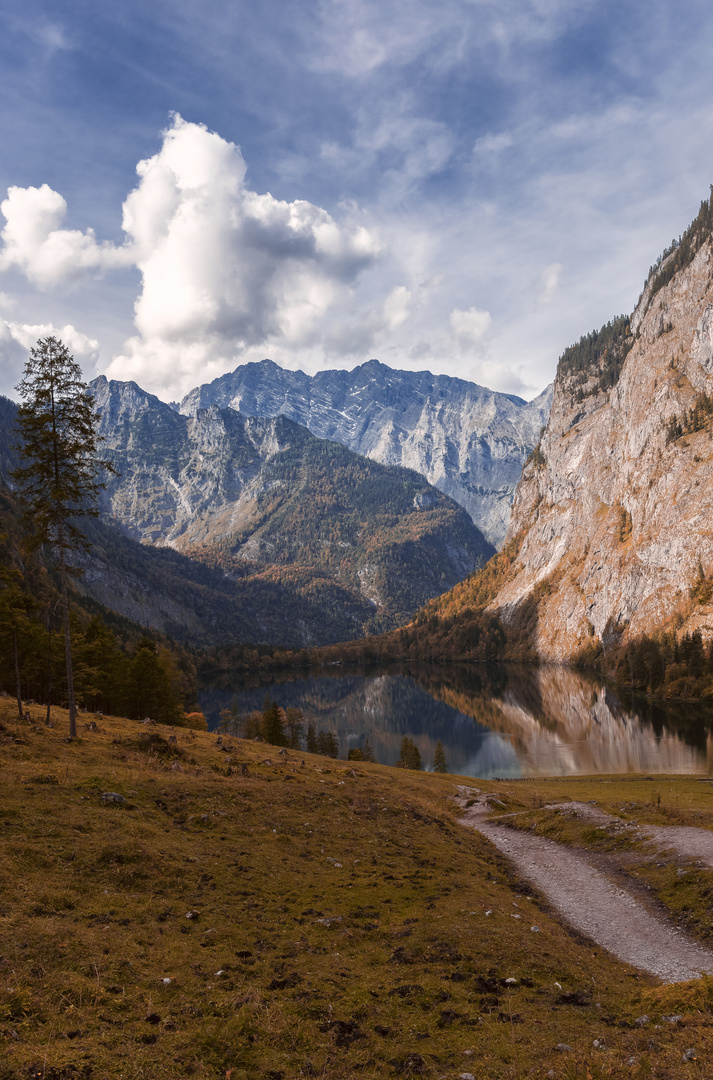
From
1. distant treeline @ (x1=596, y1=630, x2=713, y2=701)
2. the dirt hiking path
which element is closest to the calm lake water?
distant treeline @ (x1=596, y1=630, x2=713, y2=701)

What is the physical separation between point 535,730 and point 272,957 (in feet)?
430

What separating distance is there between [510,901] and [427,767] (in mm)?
88836

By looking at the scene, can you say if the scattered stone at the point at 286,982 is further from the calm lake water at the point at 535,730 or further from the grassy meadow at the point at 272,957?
the calm lake water at the point at 535,730

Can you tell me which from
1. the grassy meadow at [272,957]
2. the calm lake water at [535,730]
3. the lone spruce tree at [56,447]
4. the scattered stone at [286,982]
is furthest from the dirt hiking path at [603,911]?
the calm lake water at [535,730]

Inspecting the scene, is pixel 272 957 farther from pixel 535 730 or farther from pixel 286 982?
pixel 535 730

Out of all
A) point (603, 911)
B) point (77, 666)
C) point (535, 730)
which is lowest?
point (535, 730)

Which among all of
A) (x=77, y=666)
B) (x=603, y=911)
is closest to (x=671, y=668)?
(x=603, y=911)

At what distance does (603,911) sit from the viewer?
2288 centimetres

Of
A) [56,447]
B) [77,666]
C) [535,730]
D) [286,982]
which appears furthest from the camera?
[535,730]

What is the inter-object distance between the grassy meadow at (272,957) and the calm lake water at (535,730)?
266 feet

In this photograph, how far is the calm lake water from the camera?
97.4 meters

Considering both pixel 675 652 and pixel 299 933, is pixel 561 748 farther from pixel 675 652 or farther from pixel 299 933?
pixel 299 933

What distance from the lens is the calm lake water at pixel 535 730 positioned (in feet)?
320

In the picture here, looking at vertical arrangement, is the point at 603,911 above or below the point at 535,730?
above
